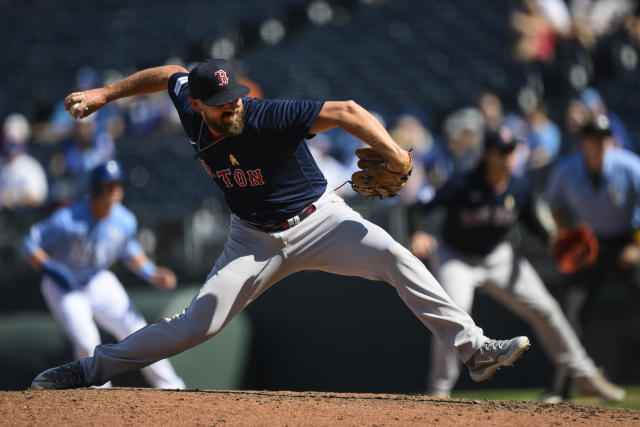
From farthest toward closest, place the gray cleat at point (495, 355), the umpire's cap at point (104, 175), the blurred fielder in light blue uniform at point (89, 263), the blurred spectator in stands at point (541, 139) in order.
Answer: the blurred spectator in stands at point (541, 139) → the umpire's cap at point (104, 175) → the blurred fielder in light blue uniform at point (89, 263) → the gray cleat at point (495, 355)

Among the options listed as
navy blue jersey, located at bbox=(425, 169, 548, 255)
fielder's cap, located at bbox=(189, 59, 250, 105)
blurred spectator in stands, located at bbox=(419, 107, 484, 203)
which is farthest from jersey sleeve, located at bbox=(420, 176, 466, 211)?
blurred spectator in stands, located at bbox=(419, 107, 484, 203)

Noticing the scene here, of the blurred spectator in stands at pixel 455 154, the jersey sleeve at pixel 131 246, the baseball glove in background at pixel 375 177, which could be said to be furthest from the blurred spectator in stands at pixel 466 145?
the baseball glove in background at pixel 375 177

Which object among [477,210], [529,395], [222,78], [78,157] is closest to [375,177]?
[222,78]

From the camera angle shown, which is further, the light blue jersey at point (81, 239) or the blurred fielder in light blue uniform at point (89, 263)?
the light blue jersey at point (81, 239)

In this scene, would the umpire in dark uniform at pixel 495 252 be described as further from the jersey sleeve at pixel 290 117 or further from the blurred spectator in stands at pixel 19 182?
the blurred spectator in stands at pixel 19 182

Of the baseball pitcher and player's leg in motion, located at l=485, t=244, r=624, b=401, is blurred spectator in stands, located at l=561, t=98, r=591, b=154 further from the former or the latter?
the baseball pitcher

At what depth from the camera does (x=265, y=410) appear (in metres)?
3.87

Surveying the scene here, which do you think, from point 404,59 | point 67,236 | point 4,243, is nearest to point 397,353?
point 67,236

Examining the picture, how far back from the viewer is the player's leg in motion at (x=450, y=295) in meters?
5.69

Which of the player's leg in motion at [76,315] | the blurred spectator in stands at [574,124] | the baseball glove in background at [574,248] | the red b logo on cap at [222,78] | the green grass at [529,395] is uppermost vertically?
the blurred spectator in stands at [574,124]

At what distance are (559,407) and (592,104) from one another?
233 inches

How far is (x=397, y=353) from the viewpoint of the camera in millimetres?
7676

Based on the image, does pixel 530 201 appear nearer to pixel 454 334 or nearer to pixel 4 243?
pixel 454 334

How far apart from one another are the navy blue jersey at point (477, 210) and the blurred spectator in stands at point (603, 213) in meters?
0.70
